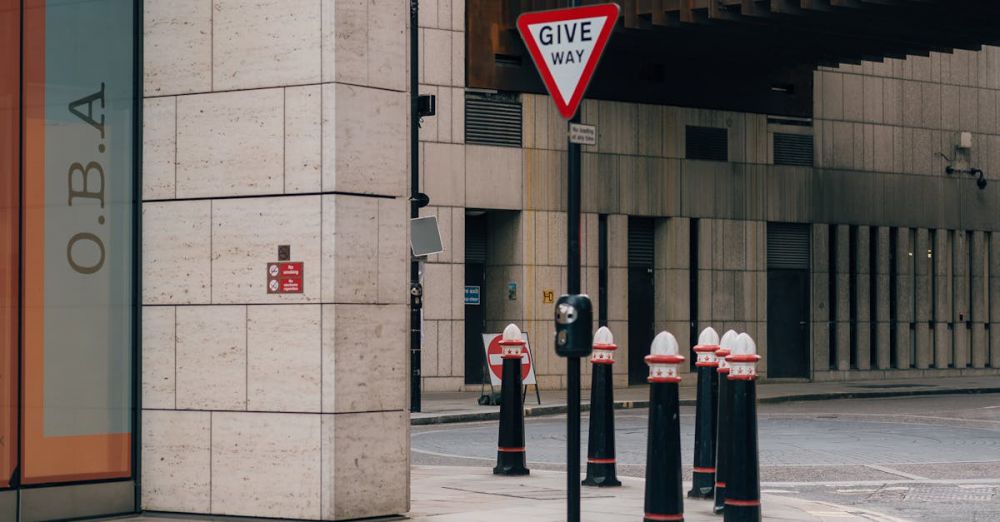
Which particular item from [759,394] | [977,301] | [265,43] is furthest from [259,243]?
[977,301]

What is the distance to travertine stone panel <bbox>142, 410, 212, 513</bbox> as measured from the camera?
38.4 ft

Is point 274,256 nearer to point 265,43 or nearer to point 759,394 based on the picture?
point 265,43

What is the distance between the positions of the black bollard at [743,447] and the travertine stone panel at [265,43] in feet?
11.4

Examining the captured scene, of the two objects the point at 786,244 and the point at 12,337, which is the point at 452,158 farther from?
the point at 12,337

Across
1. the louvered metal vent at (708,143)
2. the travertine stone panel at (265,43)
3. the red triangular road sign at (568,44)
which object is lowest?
the red triangular road sign at (568,44)

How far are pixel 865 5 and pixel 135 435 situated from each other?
20.0 metres

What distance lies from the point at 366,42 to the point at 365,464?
2.91m

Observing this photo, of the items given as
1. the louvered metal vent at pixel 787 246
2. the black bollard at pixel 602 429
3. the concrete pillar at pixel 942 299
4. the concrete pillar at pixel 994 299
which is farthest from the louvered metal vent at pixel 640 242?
the black bollard at pixel 602 429

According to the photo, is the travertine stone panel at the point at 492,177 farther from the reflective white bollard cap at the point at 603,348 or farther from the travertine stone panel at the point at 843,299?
the reflective white bollard cap at the point at 603,348

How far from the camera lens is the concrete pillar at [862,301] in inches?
1532

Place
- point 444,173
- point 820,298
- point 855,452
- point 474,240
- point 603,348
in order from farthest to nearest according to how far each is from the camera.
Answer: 1. point 820,298
2. point 474,240
3. point 444,173
4. point 855,452
5. point 603,348

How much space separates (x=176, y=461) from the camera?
1182cm

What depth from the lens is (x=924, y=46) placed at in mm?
34031

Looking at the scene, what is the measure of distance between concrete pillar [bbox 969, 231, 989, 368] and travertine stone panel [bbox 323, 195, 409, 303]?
32828 mm
